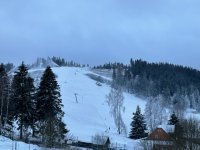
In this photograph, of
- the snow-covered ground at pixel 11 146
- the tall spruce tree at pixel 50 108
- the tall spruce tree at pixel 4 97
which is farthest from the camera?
the tall spruce tree at pixel 4 97

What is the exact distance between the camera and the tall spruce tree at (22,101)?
64.8m

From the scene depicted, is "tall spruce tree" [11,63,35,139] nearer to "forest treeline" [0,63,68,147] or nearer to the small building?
"forest treeline" [0,63,68,147]

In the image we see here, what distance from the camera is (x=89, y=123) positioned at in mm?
134375

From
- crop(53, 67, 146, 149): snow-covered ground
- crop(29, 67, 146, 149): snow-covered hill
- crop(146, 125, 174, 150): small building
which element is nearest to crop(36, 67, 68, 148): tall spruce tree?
crop(146, 125, 174, 150): small building

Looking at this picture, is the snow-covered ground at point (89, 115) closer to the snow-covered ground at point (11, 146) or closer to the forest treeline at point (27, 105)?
the forest treeline at point (27, 105)

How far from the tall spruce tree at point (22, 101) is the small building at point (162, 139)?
60.3 ft

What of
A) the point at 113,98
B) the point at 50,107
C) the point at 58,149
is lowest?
the point at 58,149

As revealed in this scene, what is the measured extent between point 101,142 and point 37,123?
1884 centimetres

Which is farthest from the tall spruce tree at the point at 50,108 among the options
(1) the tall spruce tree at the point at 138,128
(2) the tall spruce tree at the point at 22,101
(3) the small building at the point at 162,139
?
(1) the tall spruce tree at the point at 138,128

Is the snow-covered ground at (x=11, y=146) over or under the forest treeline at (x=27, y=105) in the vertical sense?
under

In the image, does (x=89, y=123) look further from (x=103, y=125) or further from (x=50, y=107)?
(x=50, y=107)

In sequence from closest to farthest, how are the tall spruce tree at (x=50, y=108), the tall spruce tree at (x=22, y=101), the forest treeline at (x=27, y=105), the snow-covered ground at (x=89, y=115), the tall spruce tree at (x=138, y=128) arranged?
the tall spruce tree at (x=50, y=108) < the forest treeline at (x=27, y=105) < the tall spruce tree at (x=22, y=101) < the tall spruce tree at (x=138, y=128) < the snow-covered ground at (x=89, y=115)

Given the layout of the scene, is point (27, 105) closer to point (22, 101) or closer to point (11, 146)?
point (22, 101)

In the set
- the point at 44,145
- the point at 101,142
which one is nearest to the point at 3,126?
the point at 44,145
